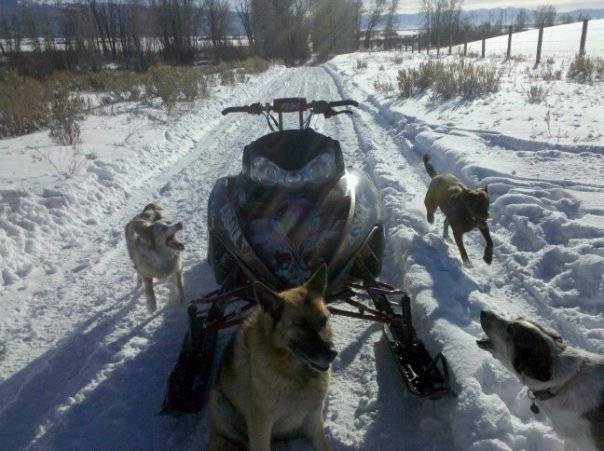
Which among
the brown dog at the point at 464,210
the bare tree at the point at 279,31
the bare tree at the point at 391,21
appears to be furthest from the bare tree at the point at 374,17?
the brown dog at the point at 464,210

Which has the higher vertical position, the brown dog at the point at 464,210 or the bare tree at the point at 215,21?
the bare tree at the point at 215,21

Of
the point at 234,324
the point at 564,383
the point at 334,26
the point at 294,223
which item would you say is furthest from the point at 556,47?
the point at 334,26

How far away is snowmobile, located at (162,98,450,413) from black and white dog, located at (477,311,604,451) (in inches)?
23.4

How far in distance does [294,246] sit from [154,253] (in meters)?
1.97

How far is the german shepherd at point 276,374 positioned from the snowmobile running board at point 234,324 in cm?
40

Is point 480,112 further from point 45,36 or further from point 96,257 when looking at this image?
point 45,36

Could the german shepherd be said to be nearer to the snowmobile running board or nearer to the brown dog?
the snowmobile running board

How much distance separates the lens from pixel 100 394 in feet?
11.2

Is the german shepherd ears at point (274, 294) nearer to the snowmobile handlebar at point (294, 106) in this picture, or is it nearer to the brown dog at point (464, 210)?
the snowmobile handlebar at point (294, 106)

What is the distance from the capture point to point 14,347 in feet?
13.1

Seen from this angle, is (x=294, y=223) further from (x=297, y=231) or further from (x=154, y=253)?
(x=154, y=253)

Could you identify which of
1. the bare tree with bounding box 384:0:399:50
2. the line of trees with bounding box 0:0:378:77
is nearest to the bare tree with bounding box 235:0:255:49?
the line of trees with bounding box 0:0:378:77

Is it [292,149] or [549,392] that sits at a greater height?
[292,149]

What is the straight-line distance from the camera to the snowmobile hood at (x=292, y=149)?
400 centimetres
